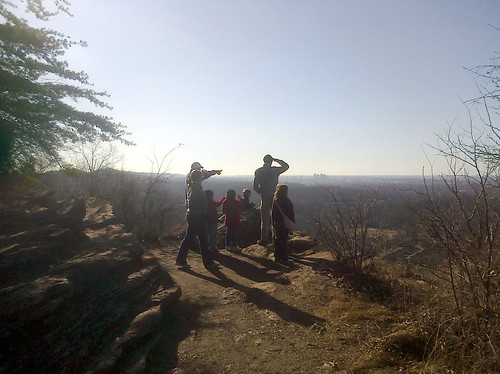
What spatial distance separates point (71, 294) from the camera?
4.21 metres

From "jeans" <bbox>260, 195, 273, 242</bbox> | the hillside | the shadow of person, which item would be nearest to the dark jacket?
the shadow of person

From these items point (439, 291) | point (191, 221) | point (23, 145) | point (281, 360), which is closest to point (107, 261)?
point (191, 221)

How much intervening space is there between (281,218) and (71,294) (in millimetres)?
4244

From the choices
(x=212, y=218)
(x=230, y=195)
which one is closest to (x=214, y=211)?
(x=212, y=218)

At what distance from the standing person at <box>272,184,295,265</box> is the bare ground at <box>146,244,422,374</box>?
3.03 ft

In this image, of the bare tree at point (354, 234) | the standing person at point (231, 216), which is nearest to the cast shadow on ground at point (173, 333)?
the bare tree at point (354, 234)

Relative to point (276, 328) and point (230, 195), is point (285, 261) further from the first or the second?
point (276, 328)

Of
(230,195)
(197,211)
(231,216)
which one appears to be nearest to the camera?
(197,211)

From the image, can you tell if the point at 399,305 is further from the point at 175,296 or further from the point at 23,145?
the point at 23,145

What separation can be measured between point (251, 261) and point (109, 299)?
164 inches

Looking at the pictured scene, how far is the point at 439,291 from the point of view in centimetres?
398

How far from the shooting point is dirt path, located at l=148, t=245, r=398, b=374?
3.79m

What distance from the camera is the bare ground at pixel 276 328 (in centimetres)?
371

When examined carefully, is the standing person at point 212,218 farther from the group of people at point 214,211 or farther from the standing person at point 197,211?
the standing person at point 197,211
